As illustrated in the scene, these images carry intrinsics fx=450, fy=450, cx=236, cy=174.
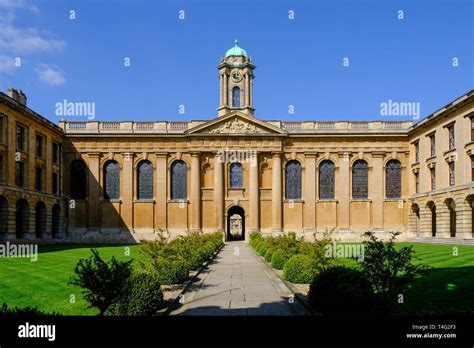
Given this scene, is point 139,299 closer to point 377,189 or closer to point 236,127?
point 236,127

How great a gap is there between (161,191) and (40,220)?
12612mm

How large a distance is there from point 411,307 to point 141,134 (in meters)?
41.0

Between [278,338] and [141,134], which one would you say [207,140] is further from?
[278,338]

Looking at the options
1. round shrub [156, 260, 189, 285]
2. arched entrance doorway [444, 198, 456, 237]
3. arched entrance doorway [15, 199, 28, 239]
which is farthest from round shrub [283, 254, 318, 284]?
arched entrance doorway [15, 199, 28, 239]

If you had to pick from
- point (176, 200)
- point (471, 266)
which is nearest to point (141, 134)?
point (176, 200)

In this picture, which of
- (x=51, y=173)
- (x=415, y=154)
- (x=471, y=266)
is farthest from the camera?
(x=415, y=154)

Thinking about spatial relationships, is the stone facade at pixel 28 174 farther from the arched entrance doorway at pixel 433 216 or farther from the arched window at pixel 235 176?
the arched entrance doorway at pixel 433 216

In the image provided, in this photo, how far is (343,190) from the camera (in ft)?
162

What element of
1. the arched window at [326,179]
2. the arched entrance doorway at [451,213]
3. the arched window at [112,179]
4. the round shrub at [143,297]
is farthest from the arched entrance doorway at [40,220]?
the arched entrance doorway at [451,213]

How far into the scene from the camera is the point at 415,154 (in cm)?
4822

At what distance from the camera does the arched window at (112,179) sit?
163 ft

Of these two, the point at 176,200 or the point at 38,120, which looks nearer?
the point at 38,120

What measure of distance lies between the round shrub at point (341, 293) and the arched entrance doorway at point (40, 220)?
123 ft

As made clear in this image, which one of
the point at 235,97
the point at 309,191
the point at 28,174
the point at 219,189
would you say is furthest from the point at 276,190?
the point at 28,174
